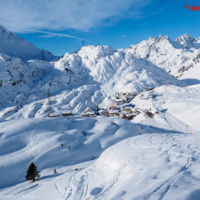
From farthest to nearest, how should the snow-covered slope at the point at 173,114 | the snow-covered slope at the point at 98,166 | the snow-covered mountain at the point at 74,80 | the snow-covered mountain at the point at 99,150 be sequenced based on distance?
1. the snow-covered mountain at the point at 74,80
2. the snow-covered slope at the point at 173,114
3. the snow-covered mountain at the point at 99,150
4. the snow-covered slope at the point at 98,166

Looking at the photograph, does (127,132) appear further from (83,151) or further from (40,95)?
(40,95)

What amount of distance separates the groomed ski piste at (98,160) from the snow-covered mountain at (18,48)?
103903mm

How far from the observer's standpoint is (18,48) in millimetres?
116125

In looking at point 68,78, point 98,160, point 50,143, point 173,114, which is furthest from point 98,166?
point 68,78

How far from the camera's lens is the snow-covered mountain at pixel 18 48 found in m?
109

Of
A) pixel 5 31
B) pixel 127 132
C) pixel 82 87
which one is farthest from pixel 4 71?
pixel 127 132

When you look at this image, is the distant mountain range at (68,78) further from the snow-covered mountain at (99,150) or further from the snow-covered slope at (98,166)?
the snow-covered slope at (98,166)

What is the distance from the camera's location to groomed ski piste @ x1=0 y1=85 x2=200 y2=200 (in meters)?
6.25

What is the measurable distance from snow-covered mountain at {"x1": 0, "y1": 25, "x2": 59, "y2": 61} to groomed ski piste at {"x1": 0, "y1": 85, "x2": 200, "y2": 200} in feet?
341

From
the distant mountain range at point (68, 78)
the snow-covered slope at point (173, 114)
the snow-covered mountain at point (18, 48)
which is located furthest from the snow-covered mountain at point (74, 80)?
the snow-covered slope at point (173, 114)

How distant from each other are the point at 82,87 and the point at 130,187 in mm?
82177

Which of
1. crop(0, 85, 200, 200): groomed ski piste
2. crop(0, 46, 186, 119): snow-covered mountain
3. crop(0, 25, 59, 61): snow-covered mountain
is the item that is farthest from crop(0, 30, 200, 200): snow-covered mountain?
crop(0, 25, 59, 61): snow-covered mountain

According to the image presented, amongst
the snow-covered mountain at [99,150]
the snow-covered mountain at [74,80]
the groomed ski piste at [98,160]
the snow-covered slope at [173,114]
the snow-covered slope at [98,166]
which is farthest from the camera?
the snow-covered mountain at [74,80]

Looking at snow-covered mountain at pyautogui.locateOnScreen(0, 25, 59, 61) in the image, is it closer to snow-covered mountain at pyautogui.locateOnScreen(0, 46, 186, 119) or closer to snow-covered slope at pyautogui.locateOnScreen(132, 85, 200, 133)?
snow-covered mountain at pyautogui.locateOnScreen(0, 46, 186, 119)
